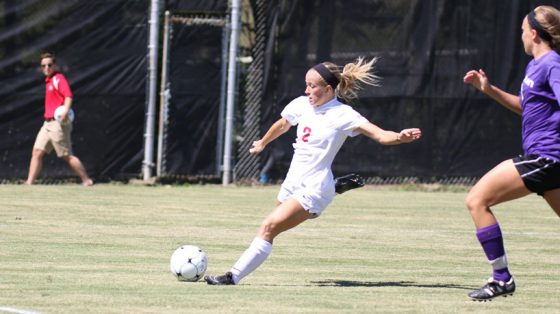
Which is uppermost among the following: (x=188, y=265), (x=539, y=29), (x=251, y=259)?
(x=539, y=29)

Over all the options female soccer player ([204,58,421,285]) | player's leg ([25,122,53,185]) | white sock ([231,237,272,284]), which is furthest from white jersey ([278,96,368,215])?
player's leg ([25,122,53,185])

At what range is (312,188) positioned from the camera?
27.8 feet

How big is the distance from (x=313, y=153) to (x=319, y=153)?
5cm

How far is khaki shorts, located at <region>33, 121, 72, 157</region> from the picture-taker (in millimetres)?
16609

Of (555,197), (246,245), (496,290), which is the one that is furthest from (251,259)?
(246,245)

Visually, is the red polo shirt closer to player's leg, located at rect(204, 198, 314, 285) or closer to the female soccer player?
the female soccer player

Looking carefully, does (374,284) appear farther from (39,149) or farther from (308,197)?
(39,149)

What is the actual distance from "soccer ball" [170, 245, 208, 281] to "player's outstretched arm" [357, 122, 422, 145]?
1538 mm

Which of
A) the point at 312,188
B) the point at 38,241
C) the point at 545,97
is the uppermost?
the point at 545,97

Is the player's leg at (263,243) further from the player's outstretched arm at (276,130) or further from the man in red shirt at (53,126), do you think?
the man in red shirt at (53,126)

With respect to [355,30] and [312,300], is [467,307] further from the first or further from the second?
[355,30]

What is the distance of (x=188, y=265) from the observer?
27.6ft

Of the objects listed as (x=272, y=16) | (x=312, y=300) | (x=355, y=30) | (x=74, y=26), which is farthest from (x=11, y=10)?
(x=312, y=300)

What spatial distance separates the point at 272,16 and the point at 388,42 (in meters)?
1.95
